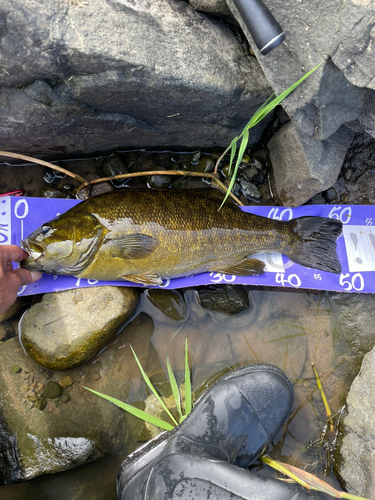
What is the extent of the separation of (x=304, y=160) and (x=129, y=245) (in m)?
1.83

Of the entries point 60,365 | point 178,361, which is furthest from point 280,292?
point 60,365

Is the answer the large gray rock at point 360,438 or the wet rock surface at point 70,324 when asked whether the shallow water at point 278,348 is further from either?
the wet rock surface at point 70,324

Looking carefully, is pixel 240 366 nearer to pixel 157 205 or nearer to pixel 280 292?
pixel 280 292

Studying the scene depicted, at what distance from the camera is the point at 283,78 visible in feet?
8.54

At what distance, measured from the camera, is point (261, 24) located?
2197 millimetres

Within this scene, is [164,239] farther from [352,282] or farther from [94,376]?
[352,282]

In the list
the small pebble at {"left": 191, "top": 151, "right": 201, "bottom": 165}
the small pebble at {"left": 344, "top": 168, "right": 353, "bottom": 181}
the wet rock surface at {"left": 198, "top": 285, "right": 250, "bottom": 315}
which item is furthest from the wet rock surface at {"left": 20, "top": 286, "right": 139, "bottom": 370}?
the small pebble at {"left": 344, "top": 168, "right": 353, "bottom": 181}

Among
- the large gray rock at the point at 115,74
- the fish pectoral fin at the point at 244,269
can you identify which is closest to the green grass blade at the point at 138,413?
the fish pectoral fin at the point at 244,269

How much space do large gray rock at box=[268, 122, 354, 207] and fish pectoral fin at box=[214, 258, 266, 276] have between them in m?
0.79

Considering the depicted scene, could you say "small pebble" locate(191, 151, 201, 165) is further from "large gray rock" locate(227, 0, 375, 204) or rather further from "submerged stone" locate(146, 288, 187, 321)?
"submerged stone" locate(146, 288, 187, 321)

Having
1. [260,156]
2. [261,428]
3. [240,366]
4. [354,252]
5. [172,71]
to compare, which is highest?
[172,71]

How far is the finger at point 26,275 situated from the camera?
3.10 metres

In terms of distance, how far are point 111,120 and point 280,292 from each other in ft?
8.19

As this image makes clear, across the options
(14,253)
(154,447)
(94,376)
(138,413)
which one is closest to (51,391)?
(94,376)
